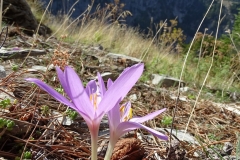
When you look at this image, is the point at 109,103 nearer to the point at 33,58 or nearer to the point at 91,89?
the point at 91,89

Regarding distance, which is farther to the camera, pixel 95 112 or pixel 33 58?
pixel 33 58

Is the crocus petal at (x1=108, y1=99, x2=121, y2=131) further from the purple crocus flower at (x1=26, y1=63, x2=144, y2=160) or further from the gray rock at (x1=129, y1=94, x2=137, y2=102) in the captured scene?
the gray rock at (x1=129, y1=94, x2=137, y2=102)

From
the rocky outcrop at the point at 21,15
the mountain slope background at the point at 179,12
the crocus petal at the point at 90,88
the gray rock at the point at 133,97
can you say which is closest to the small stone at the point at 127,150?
the crocus petal at the point at 90,88

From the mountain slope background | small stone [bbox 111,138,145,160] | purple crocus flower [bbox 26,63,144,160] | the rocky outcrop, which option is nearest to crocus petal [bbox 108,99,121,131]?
purple crocus flower [bbox 26,63,144,160]

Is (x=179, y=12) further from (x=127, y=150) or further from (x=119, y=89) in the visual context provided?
(x=119, y=89)

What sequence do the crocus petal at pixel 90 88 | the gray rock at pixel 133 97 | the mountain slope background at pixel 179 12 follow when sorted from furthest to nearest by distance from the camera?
the mountain slope background at pixel 179 12, the gray rock at pixel 133 97, the crocus petal at pixel 90 88

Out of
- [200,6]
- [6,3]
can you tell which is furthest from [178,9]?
[6,3]

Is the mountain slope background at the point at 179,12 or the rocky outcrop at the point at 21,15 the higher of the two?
the rocky outcrop at the point at 21,15

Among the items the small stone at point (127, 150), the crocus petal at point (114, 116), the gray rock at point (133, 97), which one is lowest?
the gray rock at point (133, 97)

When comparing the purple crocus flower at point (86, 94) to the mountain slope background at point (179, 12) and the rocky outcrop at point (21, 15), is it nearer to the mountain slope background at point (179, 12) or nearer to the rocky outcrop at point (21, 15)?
the rocky outcrop at point (21, 15)
